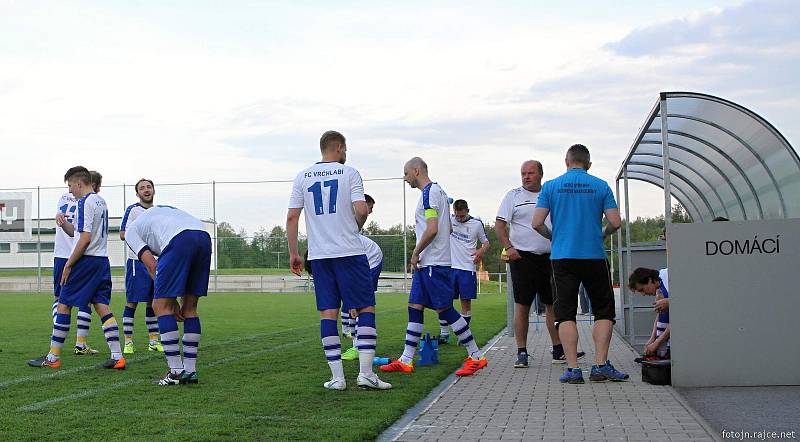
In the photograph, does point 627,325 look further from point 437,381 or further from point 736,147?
point 437,381

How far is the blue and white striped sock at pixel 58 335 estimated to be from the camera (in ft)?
30.5

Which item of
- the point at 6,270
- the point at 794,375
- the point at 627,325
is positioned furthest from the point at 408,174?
the point at 6,270

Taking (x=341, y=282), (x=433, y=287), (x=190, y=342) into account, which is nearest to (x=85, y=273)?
(x=190, y=342)

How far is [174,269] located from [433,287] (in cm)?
236

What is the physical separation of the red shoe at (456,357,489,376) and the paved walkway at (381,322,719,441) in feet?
0.28

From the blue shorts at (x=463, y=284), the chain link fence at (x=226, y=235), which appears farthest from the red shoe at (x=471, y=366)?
the chain link fence at (x=226, y=235)

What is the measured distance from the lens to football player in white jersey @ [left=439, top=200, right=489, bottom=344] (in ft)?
37.1

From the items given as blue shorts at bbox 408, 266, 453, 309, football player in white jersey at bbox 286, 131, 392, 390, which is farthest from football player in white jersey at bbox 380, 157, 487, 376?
football player in white jersey at bbox 286, 131, 392, 390

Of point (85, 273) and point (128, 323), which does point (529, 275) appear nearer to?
point (85, 273)

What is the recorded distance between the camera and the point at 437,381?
8.08m

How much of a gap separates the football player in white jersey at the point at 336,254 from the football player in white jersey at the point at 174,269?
82 centimetres

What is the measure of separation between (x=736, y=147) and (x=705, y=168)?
5.36 ft

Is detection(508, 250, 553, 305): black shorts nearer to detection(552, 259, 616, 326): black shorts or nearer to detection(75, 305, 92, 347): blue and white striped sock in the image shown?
detection(552, 259, 616, 326): black shorts

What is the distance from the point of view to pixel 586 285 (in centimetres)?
802
